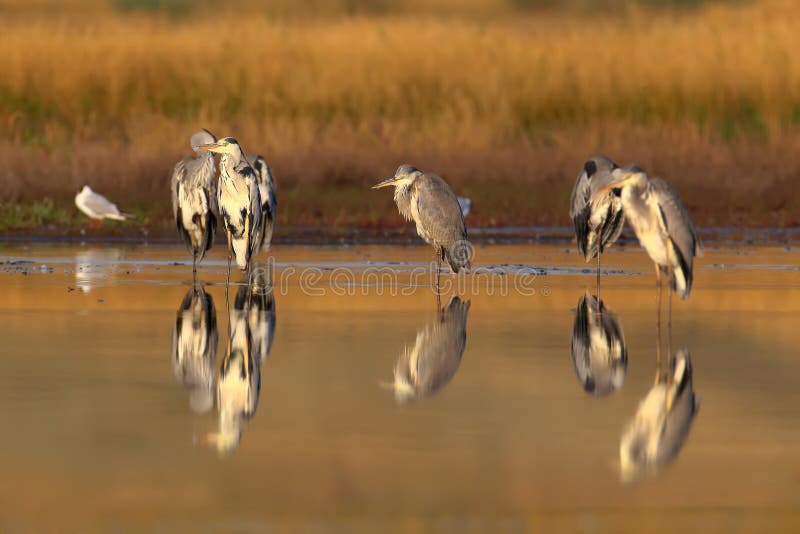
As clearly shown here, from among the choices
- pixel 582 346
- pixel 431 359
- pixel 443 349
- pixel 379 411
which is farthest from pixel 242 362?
pixel 582 346

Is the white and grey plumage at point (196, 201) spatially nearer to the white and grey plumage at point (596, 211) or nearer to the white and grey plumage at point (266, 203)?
the white and grey plumage at point (266, 203)

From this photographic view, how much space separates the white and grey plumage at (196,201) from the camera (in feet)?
46.5

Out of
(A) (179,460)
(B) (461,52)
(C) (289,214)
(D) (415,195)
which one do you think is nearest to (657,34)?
(B) (461,52)

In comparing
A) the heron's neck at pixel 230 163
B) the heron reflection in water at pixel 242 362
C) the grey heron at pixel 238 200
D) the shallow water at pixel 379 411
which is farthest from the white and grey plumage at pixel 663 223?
the heron's neck at pixel 230 163

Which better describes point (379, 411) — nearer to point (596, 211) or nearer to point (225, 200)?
point (596, 211)

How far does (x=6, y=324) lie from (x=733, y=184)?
42.8 ft

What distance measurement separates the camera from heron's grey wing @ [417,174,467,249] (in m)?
13.7

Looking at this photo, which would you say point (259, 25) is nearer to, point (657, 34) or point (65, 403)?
point (657, 34)

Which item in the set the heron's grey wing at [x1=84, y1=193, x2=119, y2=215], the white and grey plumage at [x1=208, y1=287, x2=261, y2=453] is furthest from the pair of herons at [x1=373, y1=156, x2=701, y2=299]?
the heron's grey wing at [x1=84, y1=193, x2=119, y2=215]

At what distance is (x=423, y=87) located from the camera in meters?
25.2

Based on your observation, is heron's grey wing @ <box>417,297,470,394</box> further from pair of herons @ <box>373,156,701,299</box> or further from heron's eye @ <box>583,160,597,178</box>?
heron's eye @ <box>583,160,597,178</box>

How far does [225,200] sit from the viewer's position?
13.6 metres

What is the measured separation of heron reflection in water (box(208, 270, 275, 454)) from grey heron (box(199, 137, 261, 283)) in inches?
24.6

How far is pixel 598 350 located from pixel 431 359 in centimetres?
102
